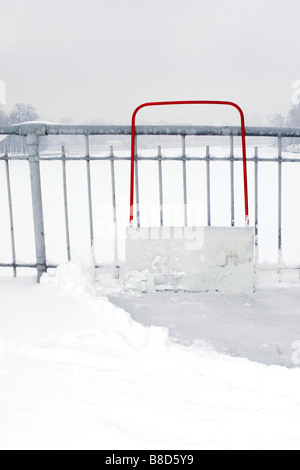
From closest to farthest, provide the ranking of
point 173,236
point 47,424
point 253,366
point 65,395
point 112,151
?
1. point 47,424
2. point 65,395
3. point 253,366
4. point 173,236
5. point 112,151

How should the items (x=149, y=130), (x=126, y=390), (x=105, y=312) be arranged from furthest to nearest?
1. (x=149, y=130)
2. (x=105, y=312)
3. (x=126, y=390)

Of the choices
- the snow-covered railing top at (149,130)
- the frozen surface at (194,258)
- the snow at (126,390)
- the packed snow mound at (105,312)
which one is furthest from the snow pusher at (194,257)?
the snow at (126,390)

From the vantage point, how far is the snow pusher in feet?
14.2

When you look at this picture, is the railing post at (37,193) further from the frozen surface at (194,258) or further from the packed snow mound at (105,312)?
the frozen surface at (194,258)

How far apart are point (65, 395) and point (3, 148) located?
295 cm

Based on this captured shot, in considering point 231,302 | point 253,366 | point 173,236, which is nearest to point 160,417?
point 253,366

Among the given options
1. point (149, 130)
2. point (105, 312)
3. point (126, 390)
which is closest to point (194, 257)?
point (105, 312)

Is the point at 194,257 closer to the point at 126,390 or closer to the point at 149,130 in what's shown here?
the point at 149,130

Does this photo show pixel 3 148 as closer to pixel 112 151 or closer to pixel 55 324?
pixel 112 151

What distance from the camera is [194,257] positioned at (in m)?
4.33

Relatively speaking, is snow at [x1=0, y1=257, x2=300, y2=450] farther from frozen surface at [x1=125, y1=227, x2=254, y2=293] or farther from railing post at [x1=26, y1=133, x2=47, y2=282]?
railing post at [x1=26, y1=133, x2=47, y2=282]

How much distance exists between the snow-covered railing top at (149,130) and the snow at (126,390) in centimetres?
163

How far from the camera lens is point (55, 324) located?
342 cm

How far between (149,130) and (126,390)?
2.54 metres
